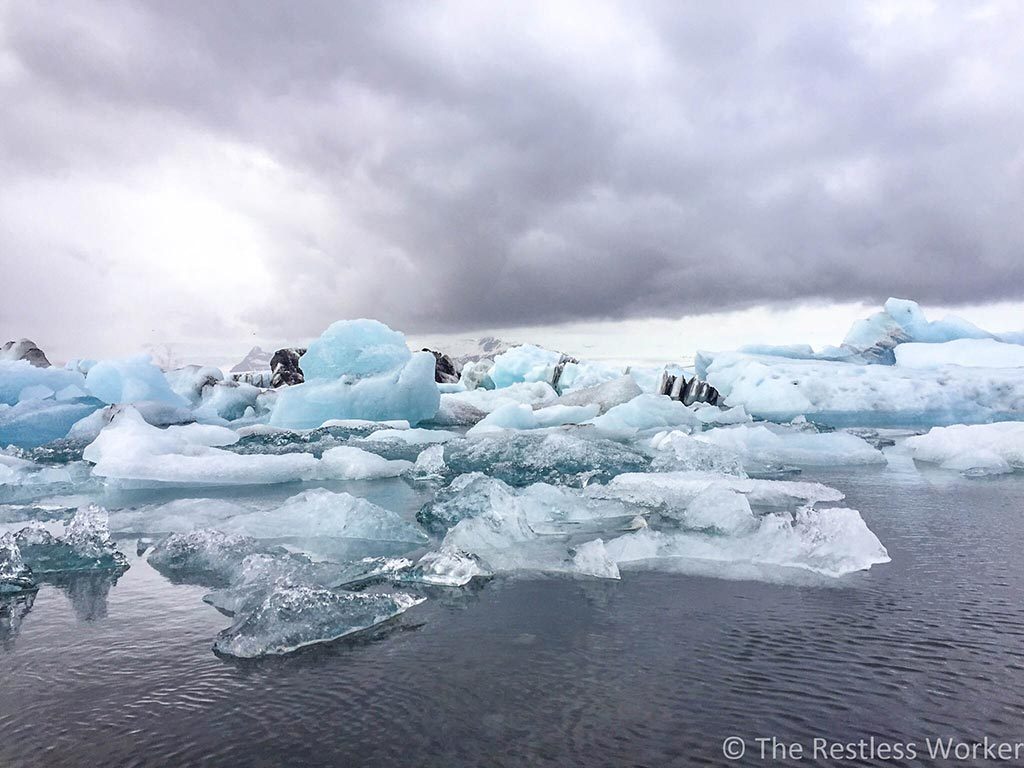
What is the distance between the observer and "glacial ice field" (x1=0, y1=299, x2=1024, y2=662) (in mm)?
4594

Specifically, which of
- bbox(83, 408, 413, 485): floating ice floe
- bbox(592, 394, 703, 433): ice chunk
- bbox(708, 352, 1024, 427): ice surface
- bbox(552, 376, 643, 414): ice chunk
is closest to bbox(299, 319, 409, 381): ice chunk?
bbox(552, 376, 643, 414): ice chunk

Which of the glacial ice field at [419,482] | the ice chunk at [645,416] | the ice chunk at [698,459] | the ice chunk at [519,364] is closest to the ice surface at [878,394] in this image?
the glacial ice field at [419,482]

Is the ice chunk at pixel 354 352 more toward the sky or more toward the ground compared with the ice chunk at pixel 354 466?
more toward the sky

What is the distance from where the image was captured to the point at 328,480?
1028 centimetres

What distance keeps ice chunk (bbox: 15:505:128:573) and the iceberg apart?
13.6 m

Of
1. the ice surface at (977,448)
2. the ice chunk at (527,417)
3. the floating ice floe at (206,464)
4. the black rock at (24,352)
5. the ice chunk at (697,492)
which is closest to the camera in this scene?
the ice chunk at (697,492)

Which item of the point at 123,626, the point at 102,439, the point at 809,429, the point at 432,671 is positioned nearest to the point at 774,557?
the point at 432,671

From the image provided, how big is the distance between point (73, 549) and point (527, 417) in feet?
41.0

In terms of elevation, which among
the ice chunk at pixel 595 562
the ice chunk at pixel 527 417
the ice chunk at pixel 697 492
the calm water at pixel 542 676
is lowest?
the calm water at pixel 542 676

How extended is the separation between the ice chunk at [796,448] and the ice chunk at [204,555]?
Answer: 7309 millimetres

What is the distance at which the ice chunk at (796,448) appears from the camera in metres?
11.3

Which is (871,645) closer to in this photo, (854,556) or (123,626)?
(854,556)

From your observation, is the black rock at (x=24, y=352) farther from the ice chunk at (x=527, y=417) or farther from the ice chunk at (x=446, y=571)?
the ice chunk at (x=446, y=571)

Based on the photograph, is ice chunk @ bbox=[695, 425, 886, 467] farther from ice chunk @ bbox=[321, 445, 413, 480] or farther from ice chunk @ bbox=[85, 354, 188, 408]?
ice chunk @ bbox=[85, 354, 188, 408]
